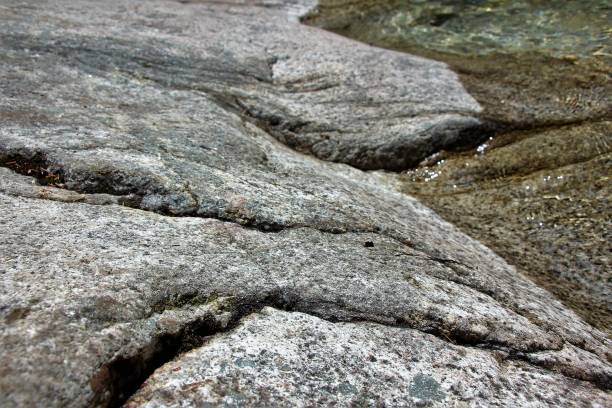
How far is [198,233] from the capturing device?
3572 millimetres

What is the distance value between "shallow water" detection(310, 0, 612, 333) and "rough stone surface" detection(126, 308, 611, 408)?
1499mm

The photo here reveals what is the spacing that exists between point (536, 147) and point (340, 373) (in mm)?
4377

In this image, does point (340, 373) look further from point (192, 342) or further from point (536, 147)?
point (536, 147)

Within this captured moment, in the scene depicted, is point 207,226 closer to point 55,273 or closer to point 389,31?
point 55,273

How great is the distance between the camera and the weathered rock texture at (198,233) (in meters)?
2.61

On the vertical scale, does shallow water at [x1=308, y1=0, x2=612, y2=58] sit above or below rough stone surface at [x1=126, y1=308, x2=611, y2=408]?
above

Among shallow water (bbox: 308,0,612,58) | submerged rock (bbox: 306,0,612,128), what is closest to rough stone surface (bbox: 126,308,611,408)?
submerged rock (bbox: 306,0,612,128)

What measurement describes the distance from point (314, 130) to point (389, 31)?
4610 millimetres

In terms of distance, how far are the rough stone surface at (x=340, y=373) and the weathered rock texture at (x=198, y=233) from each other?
0.03m

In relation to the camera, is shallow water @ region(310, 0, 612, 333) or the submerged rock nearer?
shallow water @ region(310, 0, 612, 333)

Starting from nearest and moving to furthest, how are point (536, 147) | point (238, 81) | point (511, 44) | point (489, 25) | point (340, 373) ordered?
point (340, 373)
point (536, 147)
point (238, 81)
point (511, 44)
point (489, 25)

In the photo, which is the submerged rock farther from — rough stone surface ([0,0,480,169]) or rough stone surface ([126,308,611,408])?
rough stone surface ([126,308,611,408])

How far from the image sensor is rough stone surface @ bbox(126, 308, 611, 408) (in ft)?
8.23

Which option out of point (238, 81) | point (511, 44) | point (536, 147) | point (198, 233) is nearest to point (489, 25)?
point (511, 44)
